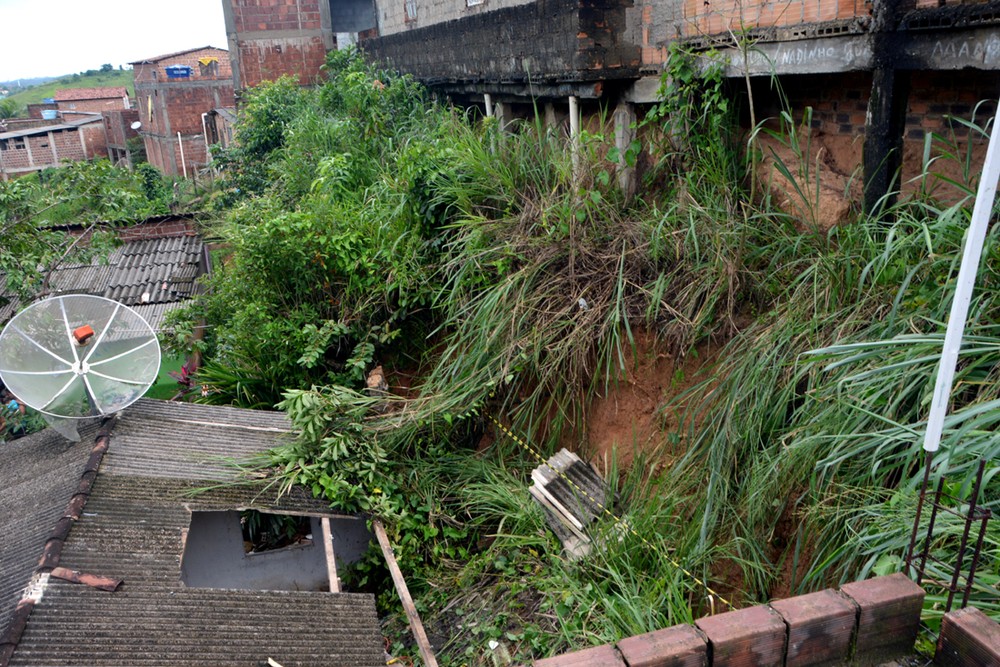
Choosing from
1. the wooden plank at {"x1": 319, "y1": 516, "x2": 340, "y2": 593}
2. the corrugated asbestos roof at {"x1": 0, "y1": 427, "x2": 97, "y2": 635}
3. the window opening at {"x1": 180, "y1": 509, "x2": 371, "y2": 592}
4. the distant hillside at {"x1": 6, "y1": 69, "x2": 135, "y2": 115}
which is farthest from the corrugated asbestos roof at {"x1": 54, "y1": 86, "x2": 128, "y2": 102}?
the wooden plank at {"x1": 319, "y1": 516, "x2": 340, "y2": 593}

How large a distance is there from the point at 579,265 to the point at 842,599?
13.4 ft

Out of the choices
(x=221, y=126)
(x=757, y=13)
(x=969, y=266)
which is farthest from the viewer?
(x=221, y=126)

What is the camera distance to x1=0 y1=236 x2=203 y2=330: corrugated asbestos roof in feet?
39.1

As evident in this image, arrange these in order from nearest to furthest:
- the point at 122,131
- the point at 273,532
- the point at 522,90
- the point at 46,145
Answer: the point at 273,532, the point at 522,90, the point at 46,145, the point at 122,131

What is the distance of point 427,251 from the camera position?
7488 millimetres

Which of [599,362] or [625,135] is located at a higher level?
[625,135]

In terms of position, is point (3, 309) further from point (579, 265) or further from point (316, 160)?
point (579, 265)

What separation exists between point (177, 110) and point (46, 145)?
817 cm

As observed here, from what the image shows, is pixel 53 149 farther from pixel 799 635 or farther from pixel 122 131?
pixel 799 635

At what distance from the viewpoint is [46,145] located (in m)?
32.0

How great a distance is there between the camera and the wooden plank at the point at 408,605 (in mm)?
4742

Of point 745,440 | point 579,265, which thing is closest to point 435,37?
point 579,265

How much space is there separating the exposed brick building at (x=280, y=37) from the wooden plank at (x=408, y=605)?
45.0ft

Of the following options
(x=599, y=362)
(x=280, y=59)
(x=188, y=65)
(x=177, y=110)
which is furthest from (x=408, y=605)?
(x=188, y=65)
